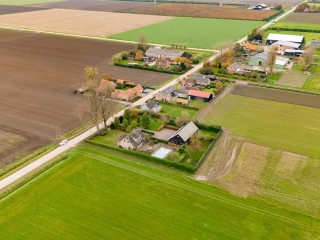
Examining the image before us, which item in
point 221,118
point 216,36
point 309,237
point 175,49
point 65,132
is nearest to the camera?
point 309,237

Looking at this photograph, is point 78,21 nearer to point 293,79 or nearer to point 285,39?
point 285,39

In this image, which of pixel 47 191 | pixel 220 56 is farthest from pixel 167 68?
pixel 47 191

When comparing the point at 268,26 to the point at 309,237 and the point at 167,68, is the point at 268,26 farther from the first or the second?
the point at 309,237

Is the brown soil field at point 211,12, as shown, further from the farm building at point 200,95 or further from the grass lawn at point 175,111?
the grass lawn at point 175,111

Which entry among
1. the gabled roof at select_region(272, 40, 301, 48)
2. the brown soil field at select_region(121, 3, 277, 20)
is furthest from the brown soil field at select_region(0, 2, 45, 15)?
the gabled roof at select_region(272, 40, 301, 48)

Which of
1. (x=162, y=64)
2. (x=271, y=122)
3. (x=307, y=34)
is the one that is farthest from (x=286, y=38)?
(x=271, y=122)

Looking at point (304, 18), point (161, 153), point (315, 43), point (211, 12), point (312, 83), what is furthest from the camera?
point (211, 12)
